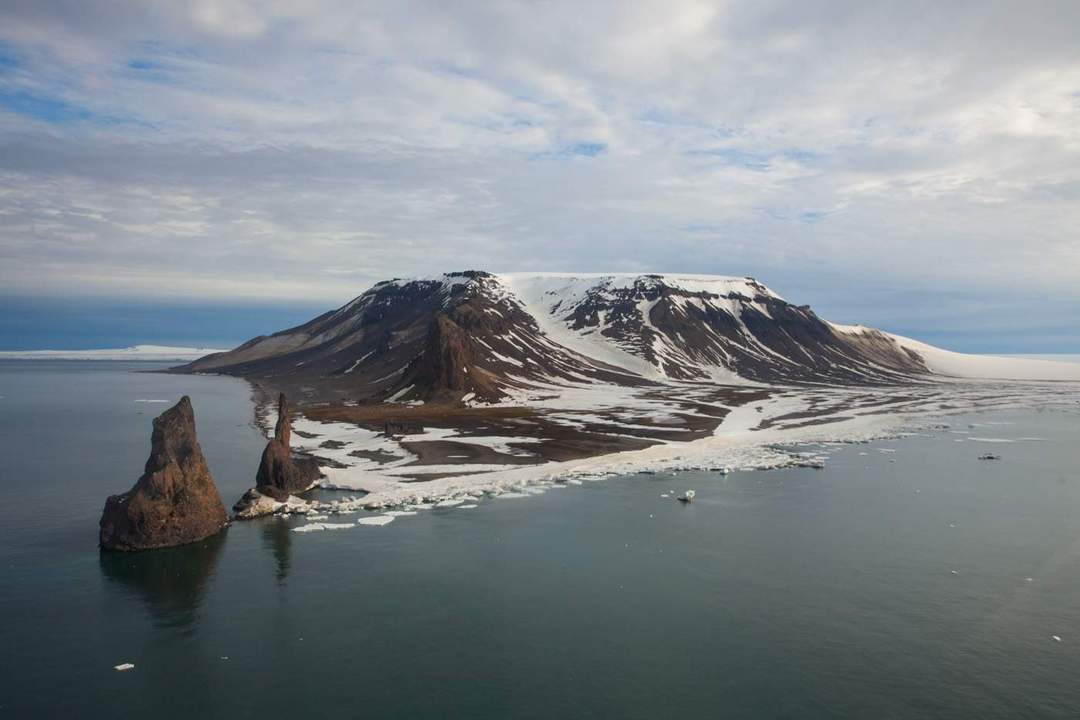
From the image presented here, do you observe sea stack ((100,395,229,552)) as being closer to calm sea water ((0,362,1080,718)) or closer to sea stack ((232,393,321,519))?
calm sea water ((0,362,1080,718))

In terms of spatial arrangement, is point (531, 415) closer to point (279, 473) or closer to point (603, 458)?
point (603, 458)

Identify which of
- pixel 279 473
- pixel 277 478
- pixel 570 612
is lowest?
pixel 570 612

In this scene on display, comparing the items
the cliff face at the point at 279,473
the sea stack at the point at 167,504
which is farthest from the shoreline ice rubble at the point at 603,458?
the sea stack at the point at 167,504

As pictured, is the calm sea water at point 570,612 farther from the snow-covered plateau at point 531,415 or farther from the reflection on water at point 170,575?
the snow-covered plateau at point 531,415

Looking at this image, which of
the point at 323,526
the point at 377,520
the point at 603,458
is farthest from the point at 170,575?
the point at 603,458

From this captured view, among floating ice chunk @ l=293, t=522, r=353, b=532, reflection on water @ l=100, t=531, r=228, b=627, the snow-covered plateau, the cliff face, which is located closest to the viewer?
reflection on water @ l=100, t=531, r=228, b=627

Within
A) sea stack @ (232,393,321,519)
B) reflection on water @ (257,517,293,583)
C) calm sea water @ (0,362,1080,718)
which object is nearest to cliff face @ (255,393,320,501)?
sea stack @ (232,393,321,519)

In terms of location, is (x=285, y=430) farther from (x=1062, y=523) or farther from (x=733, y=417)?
(x=733, y=417)
